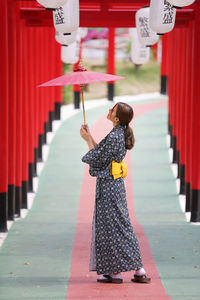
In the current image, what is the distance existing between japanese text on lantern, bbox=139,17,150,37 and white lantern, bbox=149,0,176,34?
1.37 m

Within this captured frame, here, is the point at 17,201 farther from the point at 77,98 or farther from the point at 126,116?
the point at 77,98

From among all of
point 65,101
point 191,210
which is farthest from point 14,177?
point 65,101

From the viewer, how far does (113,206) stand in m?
6.77

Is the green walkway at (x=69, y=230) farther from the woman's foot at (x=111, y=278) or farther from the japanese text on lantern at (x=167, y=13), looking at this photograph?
the japanese text on lantern at (x=167, y=13)

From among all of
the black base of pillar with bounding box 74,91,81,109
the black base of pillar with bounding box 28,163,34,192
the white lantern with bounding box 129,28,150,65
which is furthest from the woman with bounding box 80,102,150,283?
the black base of pillar with bounding box 74,91,81,109

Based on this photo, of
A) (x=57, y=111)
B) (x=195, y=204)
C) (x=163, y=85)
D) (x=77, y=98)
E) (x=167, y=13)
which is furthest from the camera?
(x=163, y=85)

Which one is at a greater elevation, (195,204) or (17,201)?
(195,204)

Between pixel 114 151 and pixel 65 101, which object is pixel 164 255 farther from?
pixel 65 101

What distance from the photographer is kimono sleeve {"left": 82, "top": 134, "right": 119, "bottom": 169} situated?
6.64m

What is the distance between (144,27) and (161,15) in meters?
1.55

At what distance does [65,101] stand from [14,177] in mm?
17414

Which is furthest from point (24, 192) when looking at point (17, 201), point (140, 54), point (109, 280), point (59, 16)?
point (140, 54)

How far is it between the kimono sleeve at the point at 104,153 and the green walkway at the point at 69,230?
3.68ft

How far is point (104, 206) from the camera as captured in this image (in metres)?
6.79
